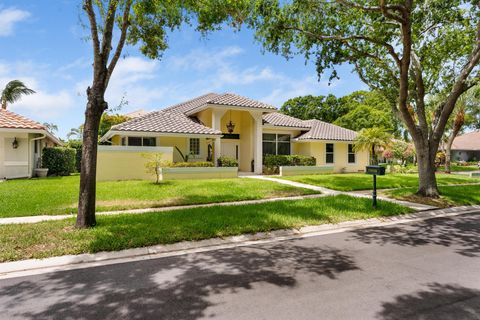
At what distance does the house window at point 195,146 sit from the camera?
20922 millimetres

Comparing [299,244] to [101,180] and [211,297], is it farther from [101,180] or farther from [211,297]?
[101,180]

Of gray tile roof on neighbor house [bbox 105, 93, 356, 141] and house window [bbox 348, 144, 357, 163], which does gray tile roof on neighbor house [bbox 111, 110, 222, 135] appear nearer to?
gray tile roof on neighbor house [bbox 105, 93, 356, 141]

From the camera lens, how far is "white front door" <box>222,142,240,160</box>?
23484mm

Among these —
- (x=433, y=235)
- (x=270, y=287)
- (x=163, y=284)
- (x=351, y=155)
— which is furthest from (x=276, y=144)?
(x=163, y=284)

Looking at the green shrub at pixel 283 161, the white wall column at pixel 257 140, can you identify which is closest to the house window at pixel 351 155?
the green shrub at pixel 283 161

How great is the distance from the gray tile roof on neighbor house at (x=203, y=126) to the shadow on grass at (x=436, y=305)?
628 inches

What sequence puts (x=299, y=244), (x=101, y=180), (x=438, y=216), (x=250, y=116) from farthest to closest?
(x=250, y=116) < (x=101, y=180) < (x=438, y=216) < (x=299, y=244)

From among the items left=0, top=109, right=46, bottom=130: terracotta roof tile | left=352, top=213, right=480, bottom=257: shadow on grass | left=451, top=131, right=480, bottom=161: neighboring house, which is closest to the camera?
left=352, top=213, right=480, bottom=257: shadow on grass

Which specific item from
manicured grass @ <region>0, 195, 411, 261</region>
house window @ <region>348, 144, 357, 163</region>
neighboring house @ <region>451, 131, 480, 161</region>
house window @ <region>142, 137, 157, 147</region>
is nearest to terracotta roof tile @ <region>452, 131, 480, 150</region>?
neighboring house @ <region>451, 131, 480, 161</region>

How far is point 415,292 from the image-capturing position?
4070 mm

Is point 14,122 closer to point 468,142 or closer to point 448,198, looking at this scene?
point 448,198

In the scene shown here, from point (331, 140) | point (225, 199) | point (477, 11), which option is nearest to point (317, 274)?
point (225, 199)

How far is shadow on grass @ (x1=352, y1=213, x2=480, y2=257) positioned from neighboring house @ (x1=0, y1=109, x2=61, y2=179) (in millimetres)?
19036

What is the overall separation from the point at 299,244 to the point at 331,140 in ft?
64.3
